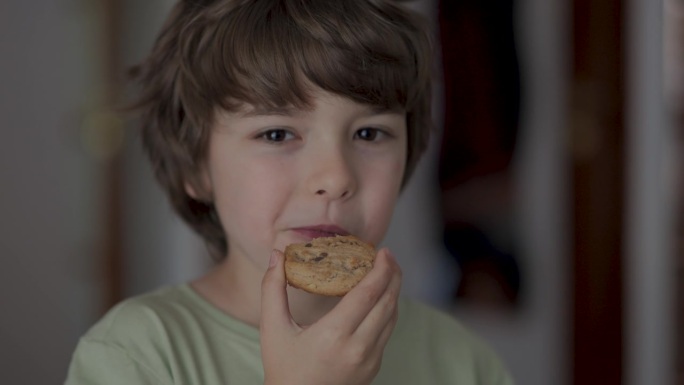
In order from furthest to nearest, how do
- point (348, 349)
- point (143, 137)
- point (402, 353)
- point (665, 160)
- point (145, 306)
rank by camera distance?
point (665, 160) → point (143, 137) → point (402, 353) → point (145, 306) → point (348, 349)

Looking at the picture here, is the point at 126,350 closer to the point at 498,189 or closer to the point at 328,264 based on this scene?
the point at 328,264

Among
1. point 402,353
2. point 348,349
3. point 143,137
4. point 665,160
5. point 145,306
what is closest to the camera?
point 348,349

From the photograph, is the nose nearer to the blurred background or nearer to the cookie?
the cookie

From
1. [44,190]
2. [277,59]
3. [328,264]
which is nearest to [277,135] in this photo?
[277,59]

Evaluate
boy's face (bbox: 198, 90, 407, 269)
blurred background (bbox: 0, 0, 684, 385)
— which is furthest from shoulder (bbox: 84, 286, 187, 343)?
blurred background (bbox: 0, 0, 684, 385)

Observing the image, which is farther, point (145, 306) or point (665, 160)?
point (665, 160)

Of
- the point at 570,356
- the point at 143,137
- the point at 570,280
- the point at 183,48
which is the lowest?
the point at 570,356

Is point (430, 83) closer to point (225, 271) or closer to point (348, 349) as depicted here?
point (225, 271)

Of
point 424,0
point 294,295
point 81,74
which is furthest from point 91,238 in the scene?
point 294,295
